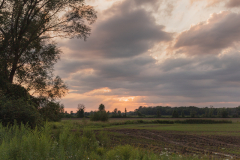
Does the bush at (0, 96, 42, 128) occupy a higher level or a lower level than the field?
higher

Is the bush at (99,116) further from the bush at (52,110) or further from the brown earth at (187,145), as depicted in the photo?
the bush at (52,110)

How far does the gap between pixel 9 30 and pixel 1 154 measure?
19418 mm

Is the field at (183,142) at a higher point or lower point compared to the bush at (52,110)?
lower

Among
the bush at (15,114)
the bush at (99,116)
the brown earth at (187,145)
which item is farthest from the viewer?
the bush at (99,116)

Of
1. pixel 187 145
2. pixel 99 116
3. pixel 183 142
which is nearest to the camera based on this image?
pixel 187 145

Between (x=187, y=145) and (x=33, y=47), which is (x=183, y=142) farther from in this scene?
(x=33, y=47)

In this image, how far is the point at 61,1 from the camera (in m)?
23.0

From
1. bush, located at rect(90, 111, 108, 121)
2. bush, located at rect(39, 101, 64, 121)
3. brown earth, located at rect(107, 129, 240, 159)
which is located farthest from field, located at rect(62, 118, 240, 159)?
bush, located at rect(90, 111, 108, 121)

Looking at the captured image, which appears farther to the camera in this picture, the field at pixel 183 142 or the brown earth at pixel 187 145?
the brown earth at pixel 187 145

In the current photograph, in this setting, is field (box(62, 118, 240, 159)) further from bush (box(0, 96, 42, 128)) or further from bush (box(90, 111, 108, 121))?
bush (box(90, 111, 108, 121))

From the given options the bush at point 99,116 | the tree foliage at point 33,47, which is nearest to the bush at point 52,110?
the tree foliage at point 33,47

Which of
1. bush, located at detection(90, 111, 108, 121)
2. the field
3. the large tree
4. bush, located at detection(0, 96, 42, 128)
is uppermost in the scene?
the large tree

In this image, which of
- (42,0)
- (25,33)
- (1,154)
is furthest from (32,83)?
(1,154)

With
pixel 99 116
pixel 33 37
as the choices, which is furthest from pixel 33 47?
pixel 99 116
